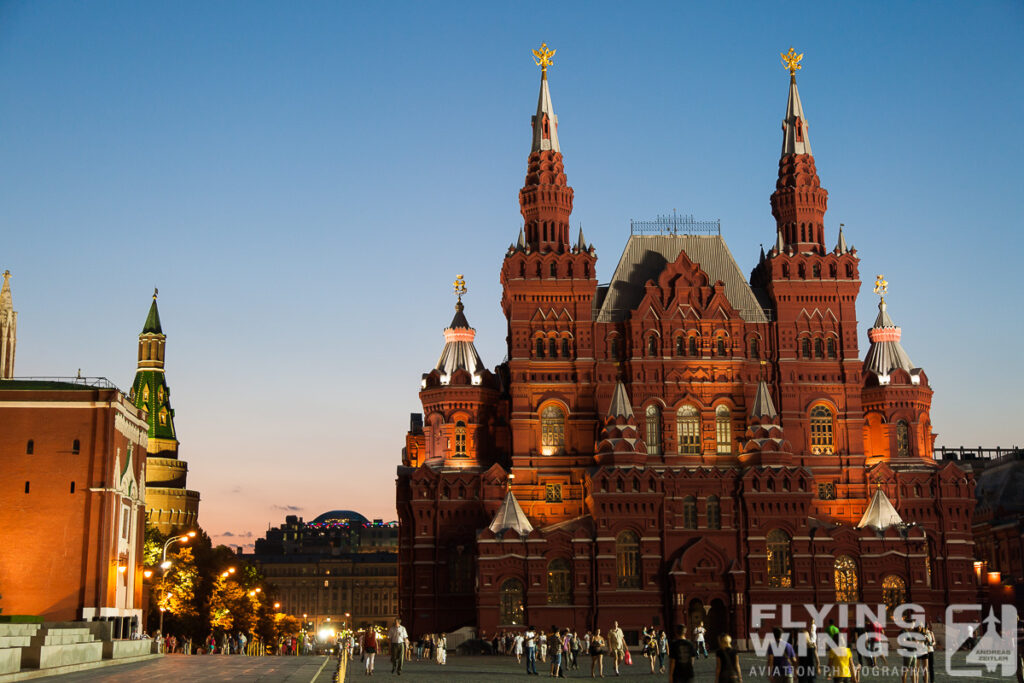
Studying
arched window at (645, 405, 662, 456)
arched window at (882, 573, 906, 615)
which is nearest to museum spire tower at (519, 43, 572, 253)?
arched window at (645, 405, 662, 456)

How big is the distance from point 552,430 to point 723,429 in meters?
12.1

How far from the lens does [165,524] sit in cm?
14412

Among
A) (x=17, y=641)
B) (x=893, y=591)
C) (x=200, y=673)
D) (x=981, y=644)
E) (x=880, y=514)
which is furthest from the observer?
(x=880, y=514)

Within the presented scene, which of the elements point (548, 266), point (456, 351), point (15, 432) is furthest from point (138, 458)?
point (548, 266)

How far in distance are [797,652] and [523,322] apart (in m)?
59.4

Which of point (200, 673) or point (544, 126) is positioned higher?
point (544, 126)

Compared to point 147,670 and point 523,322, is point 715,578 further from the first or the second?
point 147,670

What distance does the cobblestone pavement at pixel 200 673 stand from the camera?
4044 centimetres

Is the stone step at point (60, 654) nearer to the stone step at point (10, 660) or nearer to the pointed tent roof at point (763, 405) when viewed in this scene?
the stone step at point (10, 660)

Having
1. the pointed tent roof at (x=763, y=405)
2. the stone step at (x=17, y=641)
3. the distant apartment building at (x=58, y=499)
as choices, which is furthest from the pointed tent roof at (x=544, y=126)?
the stone step at (x=17, y=641)

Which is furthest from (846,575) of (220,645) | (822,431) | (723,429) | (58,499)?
(220,645)

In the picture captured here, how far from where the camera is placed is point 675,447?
91125 mm

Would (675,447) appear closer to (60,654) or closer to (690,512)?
(690,512)

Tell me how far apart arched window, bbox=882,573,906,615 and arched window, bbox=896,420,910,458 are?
10805 millimetres
